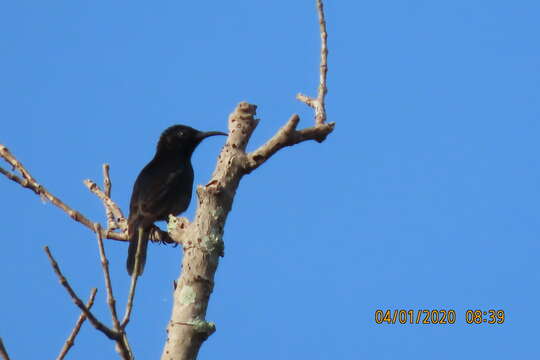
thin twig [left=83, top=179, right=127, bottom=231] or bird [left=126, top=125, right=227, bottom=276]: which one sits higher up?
bird [left=126, top=125, right=227, bottom=276]

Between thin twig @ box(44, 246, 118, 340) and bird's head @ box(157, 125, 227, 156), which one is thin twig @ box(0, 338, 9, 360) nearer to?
thin twig @ box(44, 246, 118, 340)

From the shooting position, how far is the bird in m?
6.67

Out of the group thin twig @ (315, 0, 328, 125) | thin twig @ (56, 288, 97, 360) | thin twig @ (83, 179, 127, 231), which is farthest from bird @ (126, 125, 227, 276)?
thin twig @ (56, 288, 97, 360)

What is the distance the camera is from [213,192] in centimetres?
400

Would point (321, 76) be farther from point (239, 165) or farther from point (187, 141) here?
point (187, 141)

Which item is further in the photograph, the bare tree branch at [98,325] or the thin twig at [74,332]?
the thin twig at [74,332]

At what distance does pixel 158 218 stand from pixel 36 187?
235 cm

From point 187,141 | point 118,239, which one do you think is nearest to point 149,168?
point 187,141

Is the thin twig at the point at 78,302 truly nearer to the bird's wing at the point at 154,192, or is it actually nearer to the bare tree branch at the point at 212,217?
the bare tree branch at the point at 212,217

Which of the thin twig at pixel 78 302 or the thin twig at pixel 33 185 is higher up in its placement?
the thin twig at pixel 33 185

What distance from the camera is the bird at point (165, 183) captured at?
6.67 metres

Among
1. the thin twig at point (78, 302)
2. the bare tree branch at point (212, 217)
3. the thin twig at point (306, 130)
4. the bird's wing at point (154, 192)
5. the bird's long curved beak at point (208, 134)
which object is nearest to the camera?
the thin twig at point (78, 302)

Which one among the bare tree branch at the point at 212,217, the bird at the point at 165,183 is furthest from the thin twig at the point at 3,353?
the bird at the point at 165,183

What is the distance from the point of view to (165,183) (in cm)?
746
